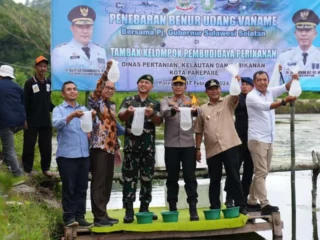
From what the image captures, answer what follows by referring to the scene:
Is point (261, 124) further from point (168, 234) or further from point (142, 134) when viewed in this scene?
point (168, 234)

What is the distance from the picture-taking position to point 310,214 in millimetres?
8852

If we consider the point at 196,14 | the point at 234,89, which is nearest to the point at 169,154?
the point at 234,89

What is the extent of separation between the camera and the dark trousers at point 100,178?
17.5ft

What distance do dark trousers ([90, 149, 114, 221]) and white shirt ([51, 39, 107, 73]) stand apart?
5.57 feet

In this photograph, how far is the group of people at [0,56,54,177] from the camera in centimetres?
623

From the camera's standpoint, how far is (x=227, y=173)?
18.9 ft

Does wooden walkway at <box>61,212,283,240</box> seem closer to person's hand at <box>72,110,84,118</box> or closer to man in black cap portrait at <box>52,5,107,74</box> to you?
person's hand at <box>72,110,84,118</box>

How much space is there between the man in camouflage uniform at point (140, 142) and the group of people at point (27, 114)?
1238mm

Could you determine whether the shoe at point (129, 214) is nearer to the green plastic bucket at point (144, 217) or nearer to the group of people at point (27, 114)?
the green plastic bucket at point (144, 217)

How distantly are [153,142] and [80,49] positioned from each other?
1.85 metres

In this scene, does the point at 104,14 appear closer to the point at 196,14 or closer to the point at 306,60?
the point at 196,14

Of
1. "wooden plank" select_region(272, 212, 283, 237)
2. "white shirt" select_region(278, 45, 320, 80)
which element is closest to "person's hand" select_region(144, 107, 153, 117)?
"wooden plank" select_region(272, 212, 283, 237)

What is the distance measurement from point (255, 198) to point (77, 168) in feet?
6.44

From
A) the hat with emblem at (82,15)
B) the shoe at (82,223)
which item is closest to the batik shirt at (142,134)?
the shoe at (82,223)
